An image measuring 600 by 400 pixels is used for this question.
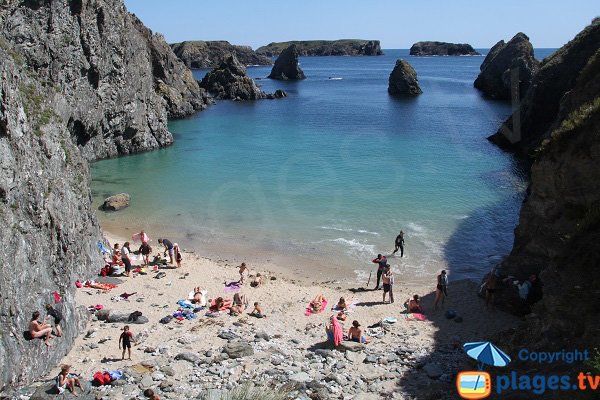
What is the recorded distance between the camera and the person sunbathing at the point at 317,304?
20.8 meters

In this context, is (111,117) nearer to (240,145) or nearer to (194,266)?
(240,145)

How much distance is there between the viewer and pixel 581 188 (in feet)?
56.4

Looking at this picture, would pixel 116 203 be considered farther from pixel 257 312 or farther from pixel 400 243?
pixel 400 243

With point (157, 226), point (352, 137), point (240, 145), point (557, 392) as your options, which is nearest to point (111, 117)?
point (240, 145)

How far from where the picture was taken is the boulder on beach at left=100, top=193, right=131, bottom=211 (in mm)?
34222

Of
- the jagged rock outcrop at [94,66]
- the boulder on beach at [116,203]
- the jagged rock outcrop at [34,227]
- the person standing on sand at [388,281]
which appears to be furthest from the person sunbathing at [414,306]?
the jagged rock outcrop at [94,66]

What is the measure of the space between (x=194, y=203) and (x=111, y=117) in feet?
60.0

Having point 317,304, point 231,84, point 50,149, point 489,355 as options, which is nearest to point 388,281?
point 317,304

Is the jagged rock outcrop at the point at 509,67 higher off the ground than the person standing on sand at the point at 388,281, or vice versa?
the jagged rock outcrop at the point at 509,67

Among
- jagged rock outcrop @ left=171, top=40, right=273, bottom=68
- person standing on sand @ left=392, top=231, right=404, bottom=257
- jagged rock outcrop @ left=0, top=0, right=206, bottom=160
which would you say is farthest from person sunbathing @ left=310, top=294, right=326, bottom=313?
jagged rock outcrop @ left=171, top=40, right=273, bottom=68

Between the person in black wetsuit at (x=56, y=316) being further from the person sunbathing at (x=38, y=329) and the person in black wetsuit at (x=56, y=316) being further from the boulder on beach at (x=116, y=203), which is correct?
the boulder on beach at (x=116, y=203)

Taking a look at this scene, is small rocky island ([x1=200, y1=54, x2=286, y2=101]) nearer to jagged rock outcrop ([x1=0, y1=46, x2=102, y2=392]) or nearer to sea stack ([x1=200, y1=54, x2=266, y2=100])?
sea stack ([x1=200, y1=54, x2=266, y2=100])

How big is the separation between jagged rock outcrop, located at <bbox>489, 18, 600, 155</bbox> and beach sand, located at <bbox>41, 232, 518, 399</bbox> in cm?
3448

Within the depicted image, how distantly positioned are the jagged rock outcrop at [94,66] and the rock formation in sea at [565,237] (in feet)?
98.2
